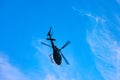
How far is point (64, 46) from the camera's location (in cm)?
7519

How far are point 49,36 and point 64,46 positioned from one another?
623cm

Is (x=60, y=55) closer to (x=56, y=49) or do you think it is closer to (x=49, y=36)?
(x=56, y=49)

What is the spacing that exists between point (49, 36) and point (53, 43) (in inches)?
117

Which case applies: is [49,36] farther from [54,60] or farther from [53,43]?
[54,60]

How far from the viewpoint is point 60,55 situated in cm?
7181

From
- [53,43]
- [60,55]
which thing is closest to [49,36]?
[53,43]

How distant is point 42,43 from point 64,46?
24.9 feet

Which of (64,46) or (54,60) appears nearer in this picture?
(54,60)

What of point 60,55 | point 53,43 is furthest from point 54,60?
point 53,43

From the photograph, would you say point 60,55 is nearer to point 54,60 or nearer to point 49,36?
point 54,60

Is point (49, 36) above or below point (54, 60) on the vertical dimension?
above

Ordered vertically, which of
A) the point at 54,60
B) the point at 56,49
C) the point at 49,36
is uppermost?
the point at 49,36

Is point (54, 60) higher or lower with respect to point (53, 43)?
lower

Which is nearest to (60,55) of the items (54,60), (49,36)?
(54,60)
